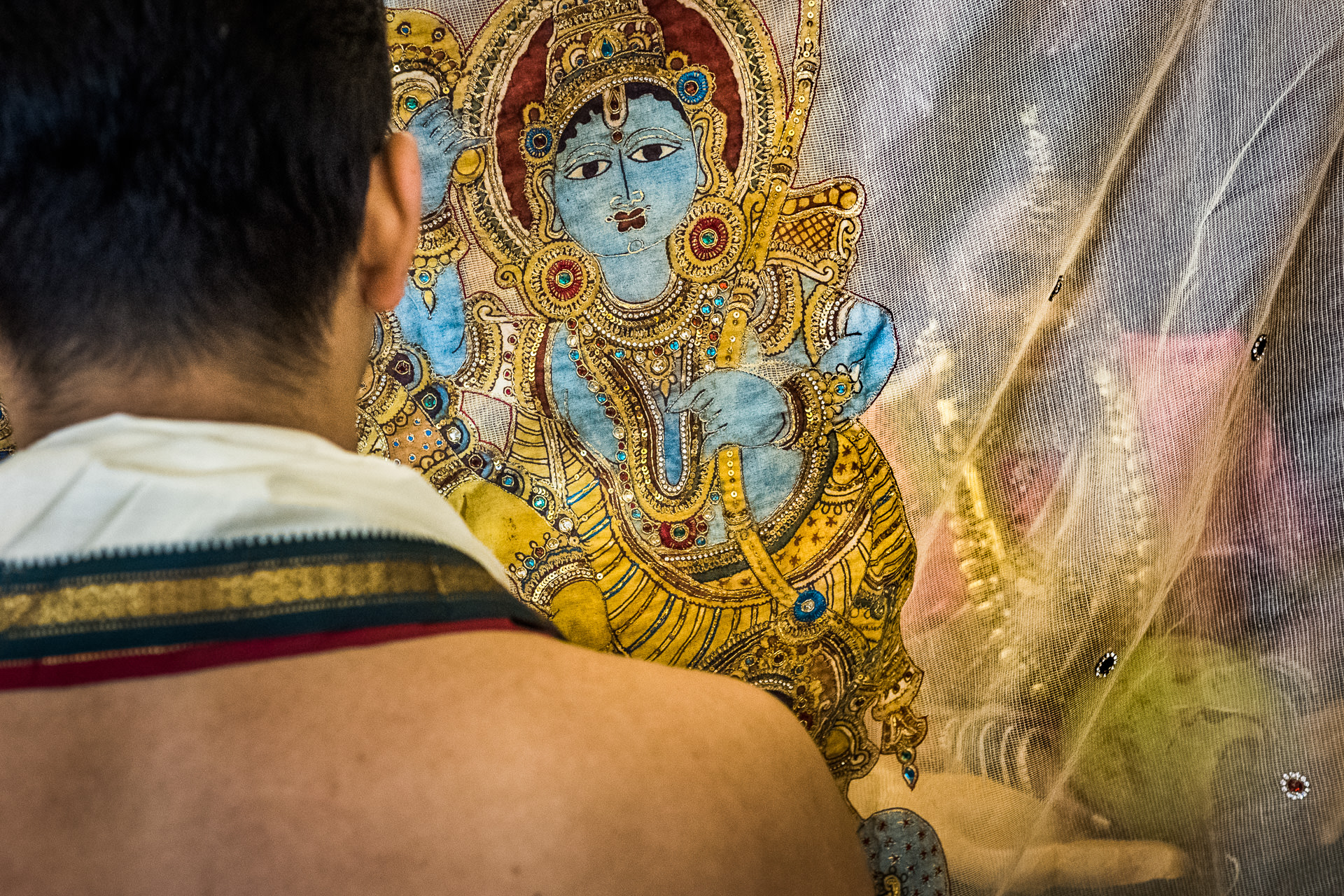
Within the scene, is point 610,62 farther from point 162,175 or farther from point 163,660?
point 163,660

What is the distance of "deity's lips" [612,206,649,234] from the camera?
1.12 meters

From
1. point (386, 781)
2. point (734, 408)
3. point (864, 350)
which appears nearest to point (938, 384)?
point (864, 350)

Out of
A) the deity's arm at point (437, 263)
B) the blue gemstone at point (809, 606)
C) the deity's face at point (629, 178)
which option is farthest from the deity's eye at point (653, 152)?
the blue gemstone at point (809, 606)

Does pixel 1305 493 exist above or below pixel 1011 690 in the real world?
above

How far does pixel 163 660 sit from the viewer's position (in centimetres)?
52

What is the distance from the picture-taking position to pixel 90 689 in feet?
1.67

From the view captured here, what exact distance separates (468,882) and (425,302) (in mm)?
831

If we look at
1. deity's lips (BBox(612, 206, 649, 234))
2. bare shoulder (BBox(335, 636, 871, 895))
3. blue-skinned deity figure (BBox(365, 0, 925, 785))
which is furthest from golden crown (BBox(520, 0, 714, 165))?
bare shoulder (BBox(335, 636, 871, 895))

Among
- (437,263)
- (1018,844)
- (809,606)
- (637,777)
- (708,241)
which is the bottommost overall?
(1018,844)

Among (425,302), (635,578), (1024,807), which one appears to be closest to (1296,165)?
(1024,807)

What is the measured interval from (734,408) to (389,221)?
0.51 meters

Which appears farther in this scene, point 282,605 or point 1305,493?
point 1305,493

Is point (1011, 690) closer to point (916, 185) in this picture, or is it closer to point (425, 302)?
point (916, 185)

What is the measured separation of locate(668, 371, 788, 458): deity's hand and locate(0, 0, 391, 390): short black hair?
1.81 feet
